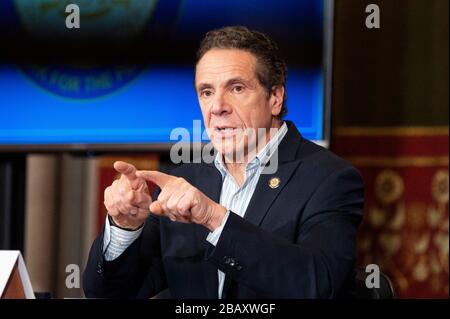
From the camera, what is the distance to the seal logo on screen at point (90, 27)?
108 inches

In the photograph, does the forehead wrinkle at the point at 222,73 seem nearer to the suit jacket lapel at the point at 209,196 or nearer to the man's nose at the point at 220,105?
the man's nose at the point at 220,105

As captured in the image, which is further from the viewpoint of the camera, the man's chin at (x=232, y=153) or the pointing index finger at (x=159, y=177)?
the man's chin at (x=232, y=153)

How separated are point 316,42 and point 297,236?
125cm

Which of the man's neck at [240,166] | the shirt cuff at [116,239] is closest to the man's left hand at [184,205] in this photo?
the shirt cuff at [116,239]

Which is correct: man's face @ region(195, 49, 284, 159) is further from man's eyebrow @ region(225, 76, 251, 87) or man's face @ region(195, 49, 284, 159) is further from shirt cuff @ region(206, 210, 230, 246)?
shirt cuff @ region(206, 210, 230, 246)

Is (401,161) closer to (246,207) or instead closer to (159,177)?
(246,207)

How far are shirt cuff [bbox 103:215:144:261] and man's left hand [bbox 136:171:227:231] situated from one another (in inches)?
8.8

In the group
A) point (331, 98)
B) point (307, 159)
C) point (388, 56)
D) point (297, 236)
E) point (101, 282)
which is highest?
point (388, 56)

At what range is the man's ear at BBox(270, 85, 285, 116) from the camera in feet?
5.70

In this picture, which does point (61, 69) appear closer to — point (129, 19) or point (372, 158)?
point (129, 19)

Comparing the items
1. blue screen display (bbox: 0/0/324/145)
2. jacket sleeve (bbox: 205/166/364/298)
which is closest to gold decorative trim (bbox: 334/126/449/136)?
blue screen display (bbox: 0/0/324/145)
